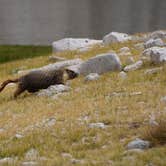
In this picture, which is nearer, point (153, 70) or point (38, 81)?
point (153, 70)

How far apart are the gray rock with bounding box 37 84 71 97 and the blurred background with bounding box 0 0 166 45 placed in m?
27.4

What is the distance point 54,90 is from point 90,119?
12.9ft

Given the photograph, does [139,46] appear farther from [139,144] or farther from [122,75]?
[139,144]

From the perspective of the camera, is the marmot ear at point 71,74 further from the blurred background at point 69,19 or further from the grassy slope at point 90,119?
the blurred background at point 69,19

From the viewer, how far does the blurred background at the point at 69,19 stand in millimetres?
45522

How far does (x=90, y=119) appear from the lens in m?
10.3

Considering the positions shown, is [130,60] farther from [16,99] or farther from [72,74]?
[16,99]

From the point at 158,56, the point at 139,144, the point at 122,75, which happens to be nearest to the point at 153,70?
the point at 122,75

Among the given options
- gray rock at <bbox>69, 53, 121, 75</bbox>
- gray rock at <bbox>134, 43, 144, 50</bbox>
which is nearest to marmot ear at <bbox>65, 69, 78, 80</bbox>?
gray rock at <bbox>69, 53, 121, 75</bbox>

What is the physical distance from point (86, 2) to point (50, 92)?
57879 millimetres

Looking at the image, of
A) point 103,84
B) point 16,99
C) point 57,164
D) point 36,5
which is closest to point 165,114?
point 57,164

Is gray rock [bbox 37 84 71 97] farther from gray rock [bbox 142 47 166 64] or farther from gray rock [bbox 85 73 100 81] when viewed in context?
gray rock [bbox 142 47 166 64]

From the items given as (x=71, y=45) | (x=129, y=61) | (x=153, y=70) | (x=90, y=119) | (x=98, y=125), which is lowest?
(x=71, y=45)

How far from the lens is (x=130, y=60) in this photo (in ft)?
55.0
